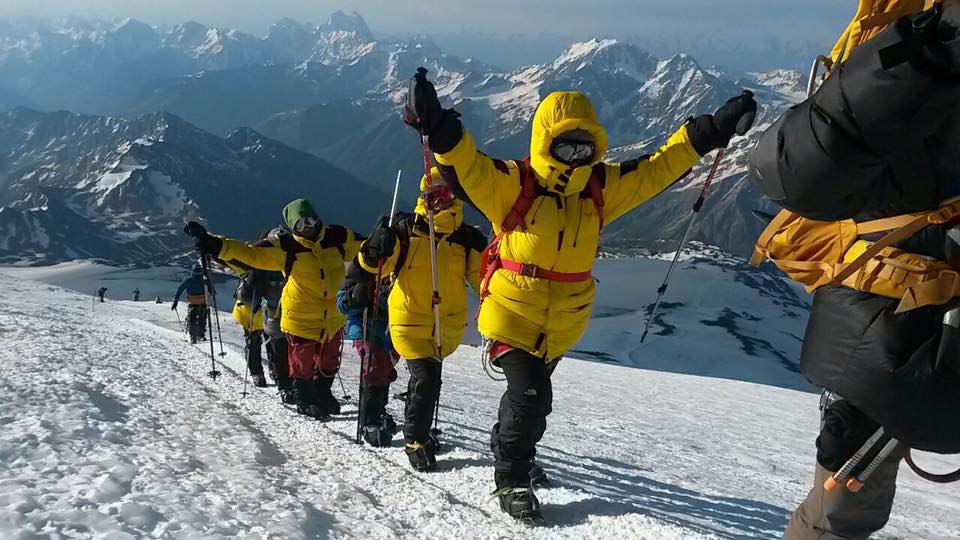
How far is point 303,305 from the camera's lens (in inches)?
332

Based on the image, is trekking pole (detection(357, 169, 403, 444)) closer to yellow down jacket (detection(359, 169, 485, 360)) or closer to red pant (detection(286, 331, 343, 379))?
yellow down jacket (detection(359, 169, 485, 360))

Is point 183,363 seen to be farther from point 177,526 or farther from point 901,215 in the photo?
point 901,215

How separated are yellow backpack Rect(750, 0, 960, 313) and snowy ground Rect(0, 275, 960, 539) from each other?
1.97 m

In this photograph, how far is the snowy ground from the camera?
3.79 m

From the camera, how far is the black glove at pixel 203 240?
741cm

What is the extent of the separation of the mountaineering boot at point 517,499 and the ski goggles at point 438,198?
2445mm

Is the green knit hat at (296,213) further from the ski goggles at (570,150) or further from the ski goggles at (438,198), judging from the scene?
the ski goggles at (570,150)

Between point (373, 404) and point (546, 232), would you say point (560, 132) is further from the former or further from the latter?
point (373, 404)

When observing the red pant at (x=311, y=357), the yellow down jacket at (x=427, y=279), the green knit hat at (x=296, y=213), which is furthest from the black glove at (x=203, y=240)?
the yellow down jacket at (x=427, y=279)

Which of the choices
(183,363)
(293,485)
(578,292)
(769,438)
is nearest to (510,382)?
(578,292)

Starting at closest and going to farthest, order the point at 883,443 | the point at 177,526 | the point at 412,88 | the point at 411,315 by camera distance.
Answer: the point at 883,443
the point at 177,526
the point at 412,88
the point at 411,315

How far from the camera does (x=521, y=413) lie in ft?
15.2

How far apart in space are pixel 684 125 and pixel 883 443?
3.00m

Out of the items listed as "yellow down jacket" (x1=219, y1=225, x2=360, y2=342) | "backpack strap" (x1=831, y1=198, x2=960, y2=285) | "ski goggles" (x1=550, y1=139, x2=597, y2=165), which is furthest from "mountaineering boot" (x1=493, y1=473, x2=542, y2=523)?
"yellow down jacket" (x1=219, y1=225, x2=360, y2=342)
